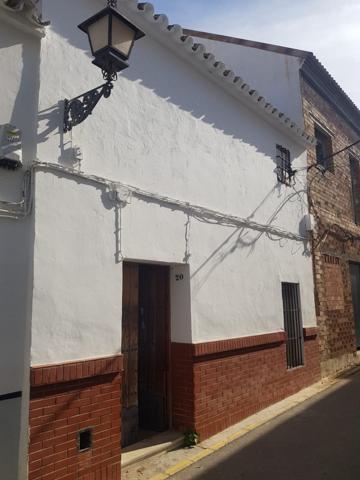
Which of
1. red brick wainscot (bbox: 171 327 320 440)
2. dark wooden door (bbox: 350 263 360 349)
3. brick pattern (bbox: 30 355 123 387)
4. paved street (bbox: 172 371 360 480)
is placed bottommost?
paved street (bbox: 172 371 360 480)

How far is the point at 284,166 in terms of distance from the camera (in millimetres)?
7457

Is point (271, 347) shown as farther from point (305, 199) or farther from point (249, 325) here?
point (305, 199)

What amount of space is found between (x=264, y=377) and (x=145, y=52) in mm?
4739

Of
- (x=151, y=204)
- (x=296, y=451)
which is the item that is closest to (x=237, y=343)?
(x=296, y=451)

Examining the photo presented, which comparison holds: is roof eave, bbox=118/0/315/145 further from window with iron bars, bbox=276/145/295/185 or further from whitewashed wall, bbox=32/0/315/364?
window with iron bars, bbox=276/145/295/185

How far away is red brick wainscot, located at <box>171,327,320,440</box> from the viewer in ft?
15.5

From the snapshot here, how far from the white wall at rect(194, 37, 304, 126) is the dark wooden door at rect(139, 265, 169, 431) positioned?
5.27m

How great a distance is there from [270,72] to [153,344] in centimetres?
688

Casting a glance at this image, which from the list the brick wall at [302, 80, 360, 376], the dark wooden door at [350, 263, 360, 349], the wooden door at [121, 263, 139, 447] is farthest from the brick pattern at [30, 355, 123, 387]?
the dark wooden door at [350, 263, 360, 349]

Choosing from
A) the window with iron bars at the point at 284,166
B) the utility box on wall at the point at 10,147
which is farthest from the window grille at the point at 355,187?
the utility box on wall at the point at 10,147

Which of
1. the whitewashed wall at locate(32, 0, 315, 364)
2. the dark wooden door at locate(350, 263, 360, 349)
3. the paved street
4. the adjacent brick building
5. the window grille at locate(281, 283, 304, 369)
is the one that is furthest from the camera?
the dark wooden door at locate(350, 263, 360, 349)

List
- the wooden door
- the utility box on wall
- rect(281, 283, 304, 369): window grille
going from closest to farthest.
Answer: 1. the utility box on wall
2. the wooden door
3. rect(281, 283, 304, 369): window grille

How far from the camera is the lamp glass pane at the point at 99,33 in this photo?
3191mm

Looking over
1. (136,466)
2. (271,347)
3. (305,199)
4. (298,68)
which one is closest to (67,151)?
(136,466)
